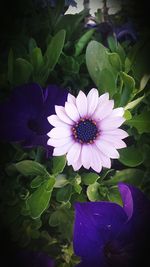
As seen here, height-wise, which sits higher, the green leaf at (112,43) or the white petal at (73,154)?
the green leaf at (112,43)

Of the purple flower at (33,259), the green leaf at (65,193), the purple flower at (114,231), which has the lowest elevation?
the purple flower at (33,259)

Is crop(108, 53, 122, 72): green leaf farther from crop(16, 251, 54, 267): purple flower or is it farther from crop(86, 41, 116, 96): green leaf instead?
crop(16, 251, 54, 267): purple flower

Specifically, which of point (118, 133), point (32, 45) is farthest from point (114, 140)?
point (32, 45)

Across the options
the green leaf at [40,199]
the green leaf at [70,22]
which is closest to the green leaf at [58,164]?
the green leaf at [40,199]

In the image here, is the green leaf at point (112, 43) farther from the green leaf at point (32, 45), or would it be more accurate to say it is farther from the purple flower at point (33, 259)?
the purple flower at point (33, 259)

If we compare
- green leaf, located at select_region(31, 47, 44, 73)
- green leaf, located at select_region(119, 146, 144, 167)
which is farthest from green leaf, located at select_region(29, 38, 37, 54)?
green leaf, located at select_region(119, 146, 144, 167)

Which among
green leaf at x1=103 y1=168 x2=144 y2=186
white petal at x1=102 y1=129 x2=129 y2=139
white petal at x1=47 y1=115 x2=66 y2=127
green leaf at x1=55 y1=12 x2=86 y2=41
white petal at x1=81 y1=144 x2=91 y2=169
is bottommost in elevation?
green leaf at x1=103 y1=168 x2=144 y2=186

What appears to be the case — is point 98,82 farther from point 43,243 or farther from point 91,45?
point 43,243
